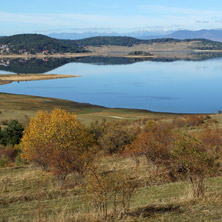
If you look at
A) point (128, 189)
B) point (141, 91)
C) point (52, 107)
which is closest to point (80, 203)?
point (128, 189)

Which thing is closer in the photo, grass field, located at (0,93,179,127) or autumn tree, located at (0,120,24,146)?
autumn tree, located at (0,120,24,146)

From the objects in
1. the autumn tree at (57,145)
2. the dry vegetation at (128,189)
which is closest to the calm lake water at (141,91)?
the autumn tree at (57,145)

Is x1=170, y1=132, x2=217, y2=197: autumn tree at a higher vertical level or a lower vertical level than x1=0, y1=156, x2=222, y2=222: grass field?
higher

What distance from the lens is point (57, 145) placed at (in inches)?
774

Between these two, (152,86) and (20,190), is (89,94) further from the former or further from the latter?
(20,190)

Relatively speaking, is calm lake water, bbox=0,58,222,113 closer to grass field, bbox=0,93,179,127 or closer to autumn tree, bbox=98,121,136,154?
grass field, bbox=0,93,179,127

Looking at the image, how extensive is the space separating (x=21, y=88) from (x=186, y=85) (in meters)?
45.1

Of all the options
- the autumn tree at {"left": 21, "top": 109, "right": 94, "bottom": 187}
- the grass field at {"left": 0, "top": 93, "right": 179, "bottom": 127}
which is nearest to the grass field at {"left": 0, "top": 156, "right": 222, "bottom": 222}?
the autumn tree at {"left": 21, "top": 109, "right": 94, "bottom": 187}

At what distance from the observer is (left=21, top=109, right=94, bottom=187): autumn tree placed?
1590 cm

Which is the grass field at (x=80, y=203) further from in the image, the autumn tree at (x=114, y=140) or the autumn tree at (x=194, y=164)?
the autumn tree at (x=114, y=140)

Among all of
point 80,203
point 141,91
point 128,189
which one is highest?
point 128,189

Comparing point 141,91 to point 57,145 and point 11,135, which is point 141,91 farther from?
point 57,145

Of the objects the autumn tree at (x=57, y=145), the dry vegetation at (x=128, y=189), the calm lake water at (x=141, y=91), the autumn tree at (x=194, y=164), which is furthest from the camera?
the calm lake water at (x=141, y=91)

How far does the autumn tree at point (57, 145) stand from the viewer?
52.2 ft
